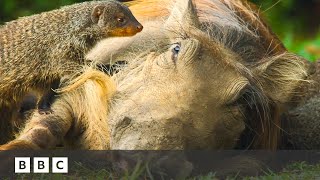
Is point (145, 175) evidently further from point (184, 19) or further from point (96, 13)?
point (96, 13)

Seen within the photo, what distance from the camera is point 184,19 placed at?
4.64 m

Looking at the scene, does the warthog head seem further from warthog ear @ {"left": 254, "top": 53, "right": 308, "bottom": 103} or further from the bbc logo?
the bbc logo

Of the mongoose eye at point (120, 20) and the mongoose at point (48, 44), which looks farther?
the mongoose eye at point (120, 20)

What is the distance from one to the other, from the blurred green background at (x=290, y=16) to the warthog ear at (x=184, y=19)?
8.80 feet

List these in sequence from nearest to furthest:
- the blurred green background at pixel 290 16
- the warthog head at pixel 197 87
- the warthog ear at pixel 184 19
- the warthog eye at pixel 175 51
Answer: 1. the warthog head at pixel 197 87
2. the warthog eye at pixel 175 51
3. the warthog ear at pixel 184 19
4. the blurred green background at pixel 290 16

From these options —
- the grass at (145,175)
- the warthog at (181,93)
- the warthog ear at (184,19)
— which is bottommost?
the grass at (145,175)

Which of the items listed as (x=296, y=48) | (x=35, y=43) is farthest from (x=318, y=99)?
(x=296, y=48)

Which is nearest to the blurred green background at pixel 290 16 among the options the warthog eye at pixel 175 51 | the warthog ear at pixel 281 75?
the warthog ear at pixel 281 75

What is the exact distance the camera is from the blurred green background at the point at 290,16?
7516 mm

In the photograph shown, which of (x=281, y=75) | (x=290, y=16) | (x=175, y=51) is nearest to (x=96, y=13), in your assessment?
(x=175, y=51)

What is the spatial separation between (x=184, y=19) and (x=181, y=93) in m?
0.68

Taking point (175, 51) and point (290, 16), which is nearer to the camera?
point (175, 51)

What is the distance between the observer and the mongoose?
516 cm

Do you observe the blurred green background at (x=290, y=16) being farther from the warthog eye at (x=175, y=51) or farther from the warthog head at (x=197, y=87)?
the warthog eye at (x=175, y=51)
